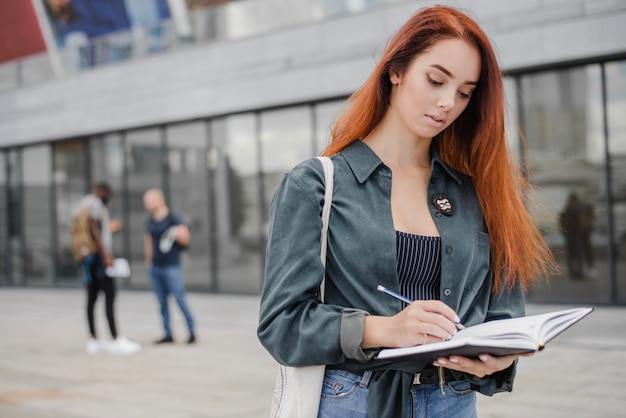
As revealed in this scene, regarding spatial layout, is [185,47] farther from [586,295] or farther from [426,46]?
[426,46]

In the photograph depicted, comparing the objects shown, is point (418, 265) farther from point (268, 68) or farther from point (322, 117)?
point (268, 68)

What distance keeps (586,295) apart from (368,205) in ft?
33.9

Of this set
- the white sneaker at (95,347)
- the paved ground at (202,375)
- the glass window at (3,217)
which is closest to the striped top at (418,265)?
the paved ground at (202,375)

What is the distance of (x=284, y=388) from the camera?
1.82 m

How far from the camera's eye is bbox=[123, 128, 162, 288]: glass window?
16.9m

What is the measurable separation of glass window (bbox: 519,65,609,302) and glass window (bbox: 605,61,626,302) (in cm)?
15

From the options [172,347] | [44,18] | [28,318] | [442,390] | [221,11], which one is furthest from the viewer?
[44,18]

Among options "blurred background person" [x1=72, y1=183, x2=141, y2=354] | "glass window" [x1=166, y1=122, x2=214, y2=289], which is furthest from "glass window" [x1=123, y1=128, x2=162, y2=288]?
"blurred background person" [x1=72, y1=183, x2=141, y2=354]

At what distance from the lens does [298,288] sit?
1683 mm

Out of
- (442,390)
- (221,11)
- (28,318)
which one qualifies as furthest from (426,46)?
(221,11)

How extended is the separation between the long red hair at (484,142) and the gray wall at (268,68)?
7.38 meters

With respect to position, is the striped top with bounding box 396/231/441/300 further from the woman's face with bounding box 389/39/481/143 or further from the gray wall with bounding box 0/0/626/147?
the gray wall with bounding box 0/0/626/147

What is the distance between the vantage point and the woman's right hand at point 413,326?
158 cm

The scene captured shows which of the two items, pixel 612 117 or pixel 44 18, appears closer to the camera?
pixel 612 117
